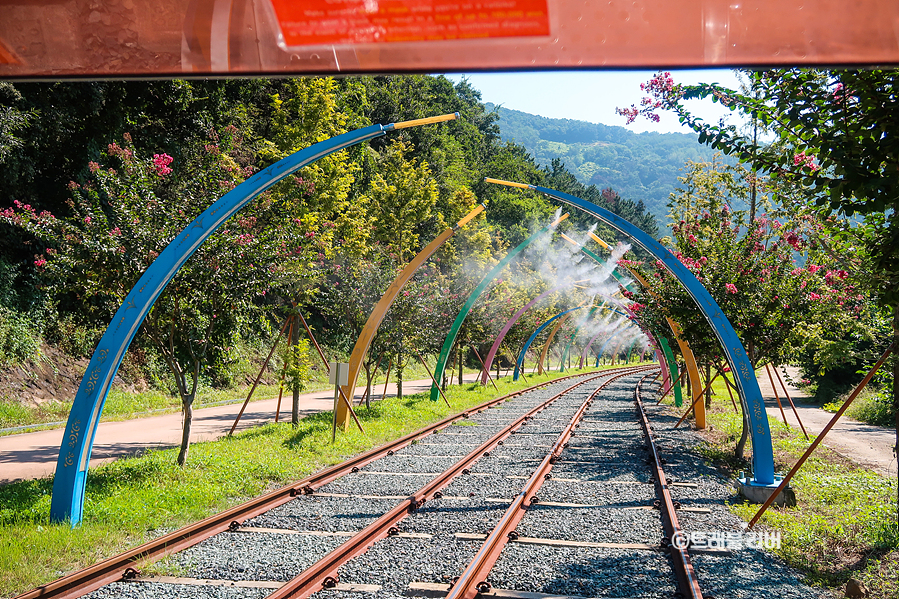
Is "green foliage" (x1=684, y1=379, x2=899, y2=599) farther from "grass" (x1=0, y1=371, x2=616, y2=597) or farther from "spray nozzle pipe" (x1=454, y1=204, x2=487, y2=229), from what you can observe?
"spray nozzle pipe" (x1=454, y1=204, x2=487, y2=229)

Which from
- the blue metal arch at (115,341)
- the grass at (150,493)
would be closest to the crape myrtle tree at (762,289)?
the grass at (150,493)

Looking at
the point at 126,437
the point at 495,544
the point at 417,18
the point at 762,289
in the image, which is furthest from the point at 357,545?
the point at 126,437

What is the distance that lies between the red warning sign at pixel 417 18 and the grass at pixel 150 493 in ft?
20.3

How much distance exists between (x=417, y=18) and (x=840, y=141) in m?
4.78

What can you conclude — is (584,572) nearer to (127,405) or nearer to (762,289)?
(762,289)

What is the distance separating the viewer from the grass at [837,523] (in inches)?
266

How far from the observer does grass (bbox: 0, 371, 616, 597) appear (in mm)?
6725

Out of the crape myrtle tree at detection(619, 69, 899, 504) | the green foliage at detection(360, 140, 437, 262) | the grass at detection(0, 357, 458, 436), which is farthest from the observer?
the green foliage at detection(360, 140, 437, 262)

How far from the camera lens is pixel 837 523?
8.44 meters

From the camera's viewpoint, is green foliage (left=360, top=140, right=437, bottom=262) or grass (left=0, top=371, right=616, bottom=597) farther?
green foliage (left=360, top=140, right=437, bottom=262)

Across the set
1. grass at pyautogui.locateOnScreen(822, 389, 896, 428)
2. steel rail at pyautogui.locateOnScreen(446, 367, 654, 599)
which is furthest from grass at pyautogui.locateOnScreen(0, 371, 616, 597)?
grass at pyautogui.locateOnScreen(822, 389, 896, 428)

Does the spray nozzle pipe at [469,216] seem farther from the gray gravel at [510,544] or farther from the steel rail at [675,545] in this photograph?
the steel rail at [675,545]

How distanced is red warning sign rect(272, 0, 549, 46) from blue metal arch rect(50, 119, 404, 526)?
24.6ft

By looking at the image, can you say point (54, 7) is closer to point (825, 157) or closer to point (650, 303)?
point (825, 157)
